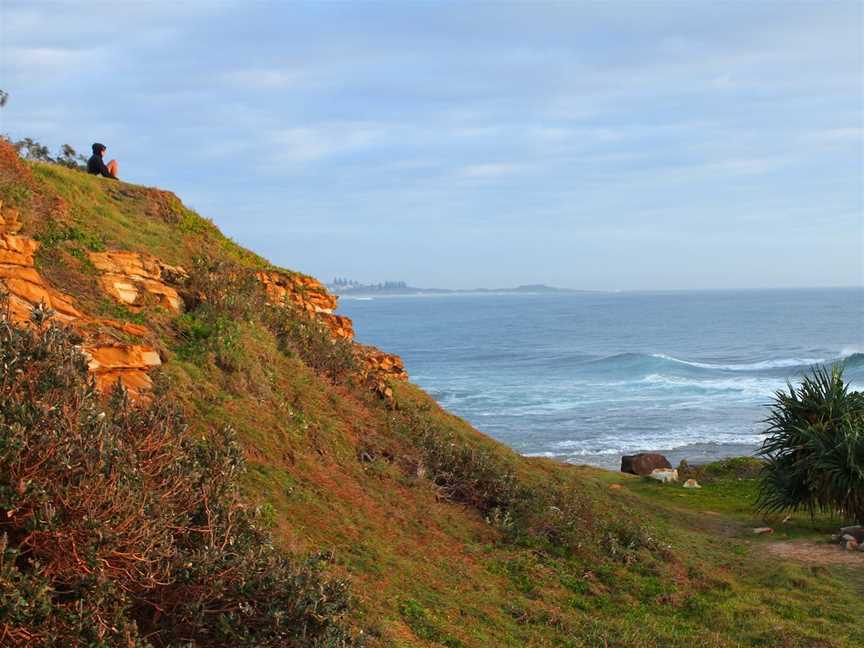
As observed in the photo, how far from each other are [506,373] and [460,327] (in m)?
63.1

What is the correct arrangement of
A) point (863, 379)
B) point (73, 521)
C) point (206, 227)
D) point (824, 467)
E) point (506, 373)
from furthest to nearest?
point (506, 373) < point (863, 379) < point (206, 227) < point (824, 467) < point (73, 521)

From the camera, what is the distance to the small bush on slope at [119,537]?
5.01 m

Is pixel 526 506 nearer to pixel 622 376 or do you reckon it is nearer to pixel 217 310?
pixel 217 310

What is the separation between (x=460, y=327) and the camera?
435 ft

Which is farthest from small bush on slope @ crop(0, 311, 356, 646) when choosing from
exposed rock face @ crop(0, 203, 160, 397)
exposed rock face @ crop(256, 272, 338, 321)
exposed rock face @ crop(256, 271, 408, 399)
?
exposed rock face @ crop(256, 272, 338, 321)

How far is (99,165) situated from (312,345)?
834cm

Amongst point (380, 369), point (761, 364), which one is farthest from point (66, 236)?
point (761, 364)

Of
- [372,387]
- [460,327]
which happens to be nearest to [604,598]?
[372,387]

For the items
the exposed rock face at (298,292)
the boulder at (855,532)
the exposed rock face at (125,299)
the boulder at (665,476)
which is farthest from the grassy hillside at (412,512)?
the boulder at (665,476)

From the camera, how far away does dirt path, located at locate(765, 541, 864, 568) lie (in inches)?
560

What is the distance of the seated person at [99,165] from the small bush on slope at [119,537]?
13672mm

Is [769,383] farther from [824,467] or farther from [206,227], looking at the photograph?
[206,227]

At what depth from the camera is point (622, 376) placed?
216 ft

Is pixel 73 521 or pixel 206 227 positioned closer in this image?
pixel 73 521
